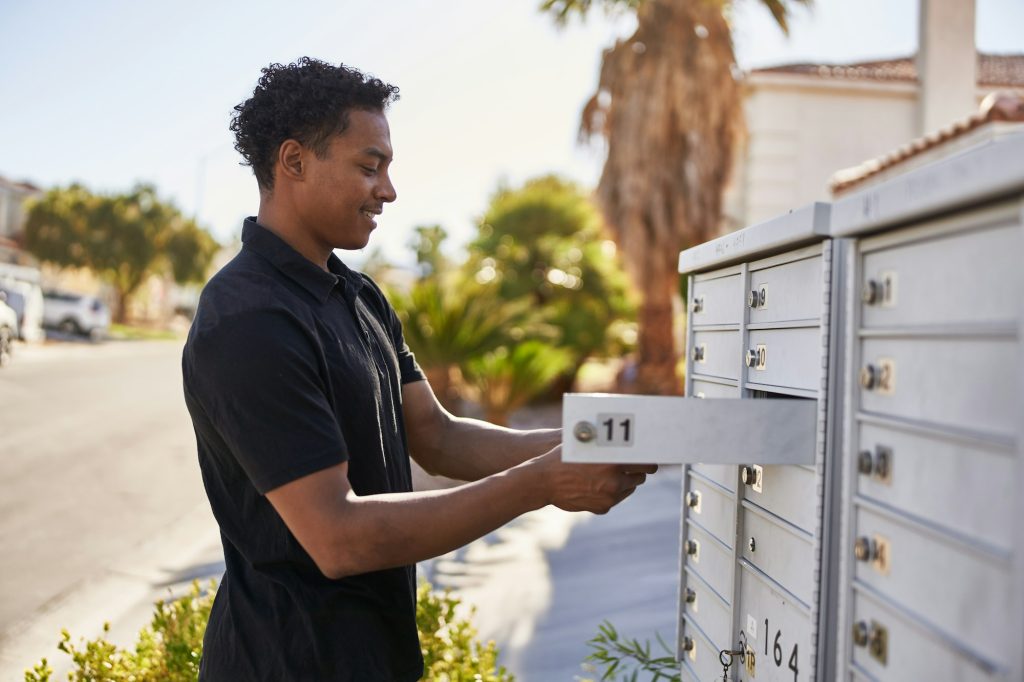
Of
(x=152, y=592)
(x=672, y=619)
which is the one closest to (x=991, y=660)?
(x=672, y=619)

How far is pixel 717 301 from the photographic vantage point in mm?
2119

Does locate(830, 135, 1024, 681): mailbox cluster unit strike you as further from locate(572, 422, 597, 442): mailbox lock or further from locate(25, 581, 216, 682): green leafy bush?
locate(25, 581, 216, 682): green leafy bush

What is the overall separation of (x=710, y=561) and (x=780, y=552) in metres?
0.43

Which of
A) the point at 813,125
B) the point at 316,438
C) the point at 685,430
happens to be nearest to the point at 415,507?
the point at 316,438

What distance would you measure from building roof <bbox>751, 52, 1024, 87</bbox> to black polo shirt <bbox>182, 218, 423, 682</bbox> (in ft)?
51.3

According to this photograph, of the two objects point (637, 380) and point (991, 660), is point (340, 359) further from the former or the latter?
point (637, 380)

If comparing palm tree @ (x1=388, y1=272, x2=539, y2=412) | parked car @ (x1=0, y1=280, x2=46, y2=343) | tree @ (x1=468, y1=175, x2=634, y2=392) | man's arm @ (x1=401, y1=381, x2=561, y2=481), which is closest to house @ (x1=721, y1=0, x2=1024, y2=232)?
tree @ (x1=468, y1=175, x2=634, y2=392)

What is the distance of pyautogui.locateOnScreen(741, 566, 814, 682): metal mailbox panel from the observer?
5.24 feet

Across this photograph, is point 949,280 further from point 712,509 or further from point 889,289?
point 712,509

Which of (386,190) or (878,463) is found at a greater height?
(386,190)

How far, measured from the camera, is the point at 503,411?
392 inches

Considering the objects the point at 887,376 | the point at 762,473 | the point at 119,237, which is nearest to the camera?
the point at 887,376

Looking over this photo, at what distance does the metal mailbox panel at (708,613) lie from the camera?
6.55 feet

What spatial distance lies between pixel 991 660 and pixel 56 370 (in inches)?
635
